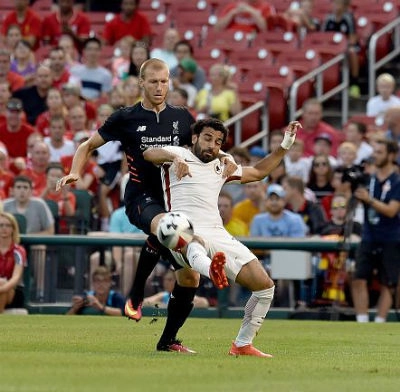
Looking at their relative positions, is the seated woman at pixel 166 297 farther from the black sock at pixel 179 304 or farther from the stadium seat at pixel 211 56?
the stadium seat at pixel 211 56

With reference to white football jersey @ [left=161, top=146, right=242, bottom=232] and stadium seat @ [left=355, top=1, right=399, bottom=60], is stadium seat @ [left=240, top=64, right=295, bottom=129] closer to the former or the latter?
stadium seat @ [left=355, top=1, right=399, bottom=60]

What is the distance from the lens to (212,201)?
9703 mm

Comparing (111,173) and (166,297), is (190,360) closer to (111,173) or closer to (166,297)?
(166,297)

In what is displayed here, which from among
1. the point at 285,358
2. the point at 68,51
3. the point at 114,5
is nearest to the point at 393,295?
the point at 285,358

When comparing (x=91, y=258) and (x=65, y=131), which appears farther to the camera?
(x=65, y=131)

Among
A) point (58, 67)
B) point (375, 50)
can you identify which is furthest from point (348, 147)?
point (58, 67)

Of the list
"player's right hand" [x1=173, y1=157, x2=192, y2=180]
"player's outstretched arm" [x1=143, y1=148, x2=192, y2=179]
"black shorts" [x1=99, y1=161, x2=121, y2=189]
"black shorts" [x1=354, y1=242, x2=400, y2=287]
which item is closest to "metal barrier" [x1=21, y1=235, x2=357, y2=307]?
"black shorts" [x1=354, y1=242, x2=400, y2=287]

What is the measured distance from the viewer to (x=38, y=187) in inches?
706

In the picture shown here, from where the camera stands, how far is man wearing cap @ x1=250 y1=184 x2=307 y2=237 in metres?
16.8

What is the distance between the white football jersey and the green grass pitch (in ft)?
3.27

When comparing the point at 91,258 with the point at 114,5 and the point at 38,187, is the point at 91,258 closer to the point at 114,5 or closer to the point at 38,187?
the point at 38,187

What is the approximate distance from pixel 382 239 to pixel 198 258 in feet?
23.1

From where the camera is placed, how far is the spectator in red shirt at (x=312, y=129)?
19.1 meters

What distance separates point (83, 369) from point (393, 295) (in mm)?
7979
